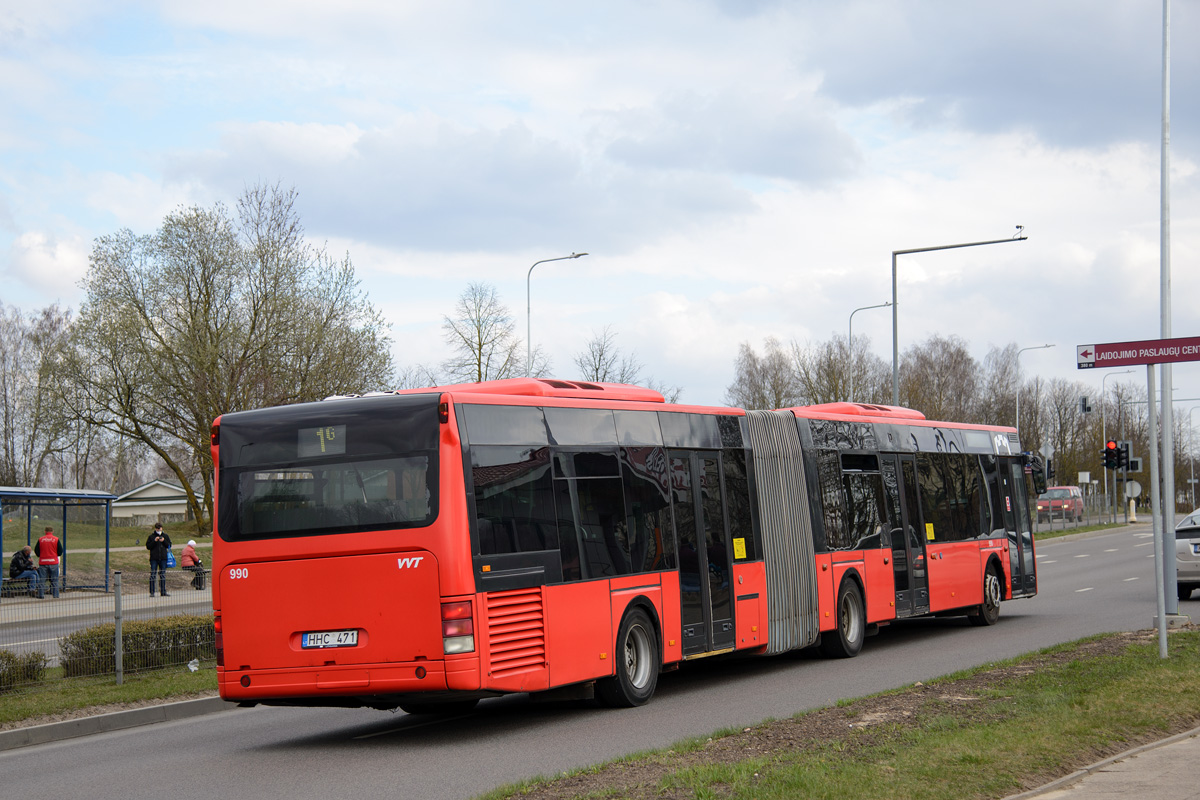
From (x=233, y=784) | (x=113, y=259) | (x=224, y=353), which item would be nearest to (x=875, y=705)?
(x=233, y=784)

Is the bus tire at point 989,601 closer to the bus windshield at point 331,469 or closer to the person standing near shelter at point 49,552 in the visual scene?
the bus windshield at point 331,469

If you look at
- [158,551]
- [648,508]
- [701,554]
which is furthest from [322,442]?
[158,551]

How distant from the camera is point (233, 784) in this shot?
925cm

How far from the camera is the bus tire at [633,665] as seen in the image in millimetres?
12266

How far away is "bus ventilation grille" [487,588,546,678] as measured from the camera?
10.6 m

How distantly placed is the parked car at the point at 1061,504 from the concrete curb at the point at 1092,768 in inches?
2460

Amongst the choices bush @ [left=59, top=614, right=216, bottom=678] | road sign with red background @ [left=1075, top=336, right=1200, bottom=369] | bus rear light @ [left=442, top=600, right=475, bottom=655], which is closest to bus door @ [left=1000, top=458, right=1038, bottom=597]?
road sign with red background @ [left=1075, top=336, right=1200, bottom=369]

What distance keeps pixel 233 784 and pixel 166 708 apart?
15.3ft

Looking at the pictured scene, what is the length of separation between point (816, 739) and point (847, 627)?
806cm

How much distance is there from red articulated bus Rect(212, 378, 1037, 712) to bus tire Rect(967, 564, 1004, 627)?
17.3 feet

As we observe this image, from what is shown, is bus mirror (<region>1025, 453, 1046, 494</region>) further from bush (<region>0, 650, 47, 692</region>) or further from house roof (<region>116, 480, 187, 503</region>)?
house roof (<region>116, 480, 187, 503</region>)

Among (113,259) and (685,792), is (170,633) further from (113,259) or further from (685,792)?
(113,259)

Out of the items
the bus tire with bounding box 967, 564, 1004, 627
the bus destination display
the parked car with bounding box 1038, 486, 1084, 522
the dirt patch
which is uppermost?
the bus destination display

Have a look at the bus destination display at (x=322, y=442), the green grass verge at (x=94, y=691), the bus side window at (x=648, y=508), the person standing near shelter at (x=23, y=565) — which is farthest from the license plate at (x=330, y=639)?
the person standing near shelter at (x=23, y=565)
